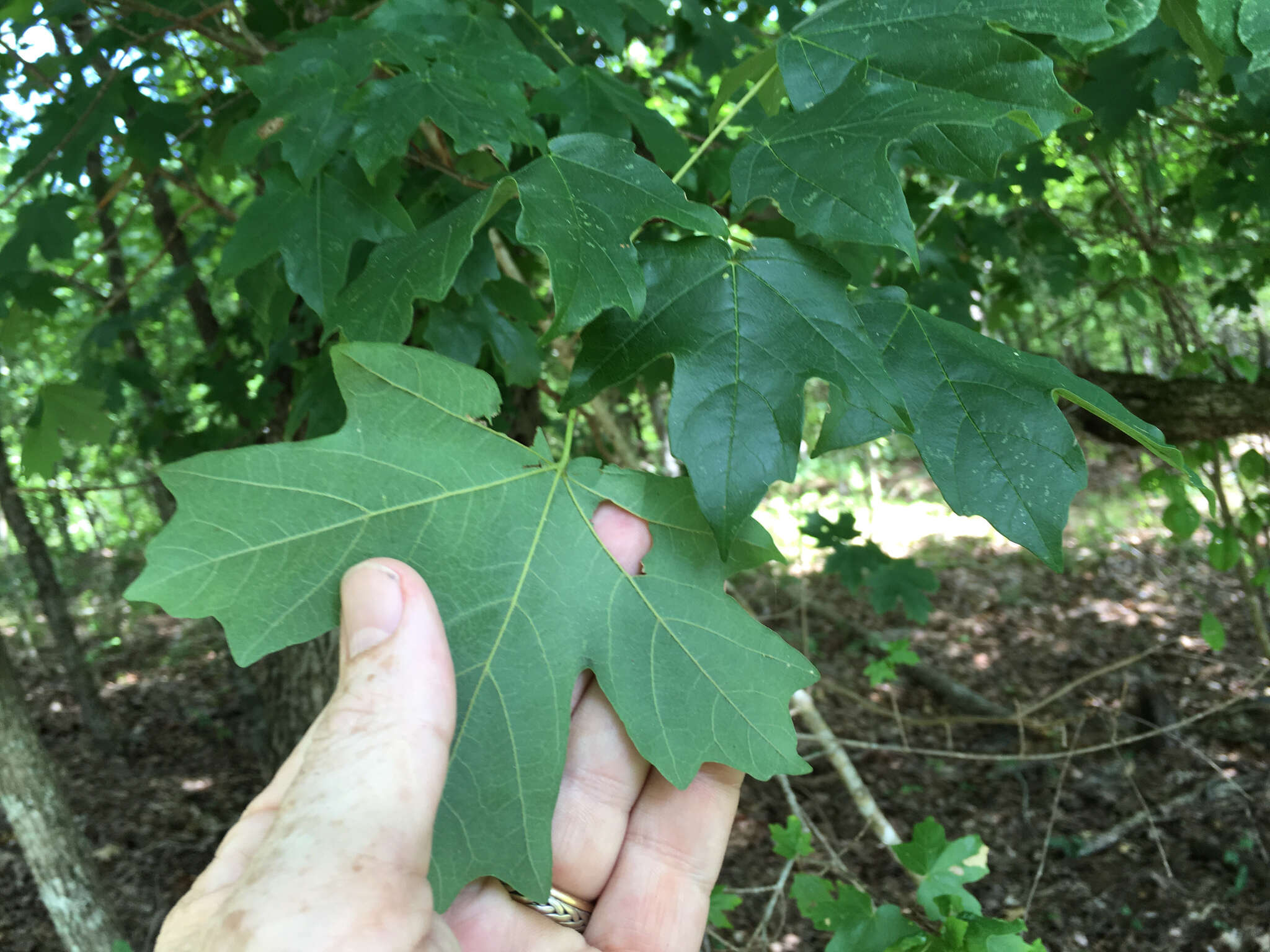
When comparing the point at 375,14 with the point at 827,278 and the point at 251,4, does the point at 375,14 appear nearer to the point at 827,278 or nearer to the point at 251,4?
the point at 827,278

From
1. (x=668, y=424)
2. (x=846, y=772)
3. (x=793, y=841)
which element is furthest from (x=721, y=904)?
(x=668, y=424)

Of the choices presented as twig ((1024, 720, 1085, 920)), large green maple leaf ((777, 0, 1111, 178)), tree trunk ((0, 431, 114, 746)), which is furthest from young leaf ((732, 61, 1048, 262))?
tree trunk ((0, 431, 114, 746))

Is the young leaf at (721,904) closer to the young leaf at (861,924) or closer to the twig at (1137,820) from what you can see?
the young leaf at (861,924)

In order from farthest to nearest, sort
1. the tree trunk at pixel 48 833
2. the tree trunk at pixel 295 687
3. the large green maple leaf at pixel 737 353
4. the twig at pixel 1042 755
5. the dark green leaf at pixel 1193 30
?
1. the tree trunk at pixel 295 687
2. the tree trunk at pixel 48 833
3. the twig at pixel 1042 755
4. the dark green leaf at pixel 1193 30
5. the large green maple leaf at pixel 737 353

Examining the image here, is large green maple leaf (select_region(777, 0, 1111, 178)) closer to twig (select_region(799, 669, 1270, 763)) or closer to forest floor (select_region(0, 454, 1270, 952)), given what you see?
twig (select_region(799, 669, 1270, 763))

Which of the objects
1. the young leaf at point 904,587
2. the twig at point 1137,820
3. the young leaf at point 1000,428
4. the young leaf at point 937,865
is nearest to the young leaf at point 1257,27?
the young leaf at point 1000,428

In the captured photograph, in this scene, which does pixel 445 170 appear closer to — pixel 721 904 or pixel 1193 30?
pixel 1193 30
